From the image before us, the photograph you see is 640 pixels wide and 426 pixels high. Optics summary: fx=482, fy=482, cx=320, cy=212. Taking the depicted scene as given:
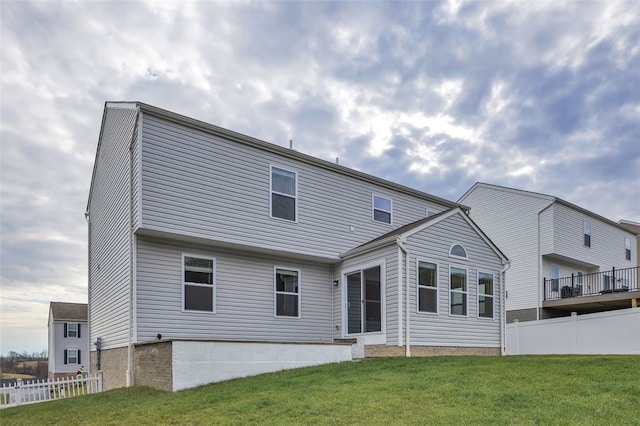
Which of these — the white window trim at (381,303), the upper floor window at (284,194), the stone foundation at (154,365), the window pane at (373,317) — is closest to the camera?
the stone foundation at (154,365)

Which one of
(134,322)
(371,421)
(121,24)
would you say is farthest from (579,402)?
(121,24)

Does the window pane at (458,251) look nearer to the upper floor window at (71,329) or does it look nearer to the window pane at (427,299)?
the window pane at (427,299)

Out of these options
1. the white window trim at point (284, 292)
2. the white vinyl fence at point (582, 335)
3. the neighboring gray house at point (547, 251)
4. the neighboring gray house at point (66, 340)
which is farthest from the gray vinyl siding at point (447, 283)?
the neighboring gray house at point (66, 340)

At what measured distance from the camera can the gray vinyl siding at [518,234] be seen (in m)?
23.3

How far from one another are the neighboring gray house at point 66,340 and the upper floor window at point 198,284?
33501 millimetres

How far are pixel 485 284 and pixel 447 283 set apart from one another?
188 centimetres

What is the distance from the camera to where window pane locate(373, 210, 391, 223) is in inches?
626

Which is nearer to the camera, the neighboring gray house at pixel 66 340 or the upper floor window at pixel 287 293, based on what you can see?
the upper floor window at pixel 287 293

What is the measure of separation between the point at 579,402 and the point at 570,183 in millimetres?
23621

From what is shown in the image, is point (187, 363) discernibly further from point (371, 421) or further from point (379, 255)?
point (379, 255)

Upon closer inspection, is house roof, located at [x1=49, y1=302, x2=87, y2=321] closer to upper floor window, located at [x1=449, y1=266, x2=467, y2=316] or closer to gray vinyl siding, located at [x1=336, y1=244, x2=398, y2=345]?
gray vinyl siding, located at [x1=336, y1=244, x2=398, y2=345]

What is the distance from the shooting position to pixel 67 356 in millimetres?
39906

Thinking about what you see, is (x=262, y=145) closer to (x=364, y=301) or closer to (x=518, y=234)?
(x=364, y=301)

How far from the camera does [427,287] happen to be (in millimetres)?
13125
